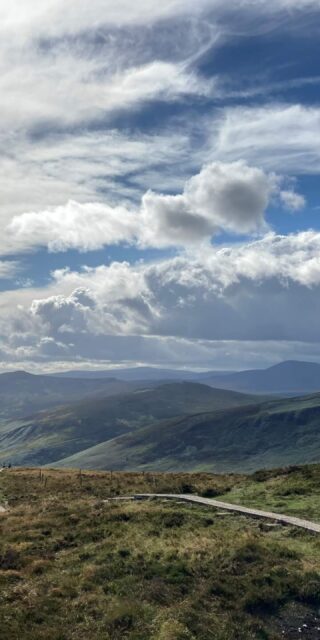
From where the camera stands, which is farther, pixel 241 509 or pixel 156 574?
pixel 241 509

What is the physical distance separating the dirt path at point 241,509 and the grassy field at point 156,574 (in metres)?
0.87

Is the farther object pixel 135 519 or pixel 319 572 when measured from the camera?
pixel 135 519

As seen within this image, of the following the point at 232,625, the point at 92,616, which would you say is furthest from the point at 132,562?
the point at 232,625

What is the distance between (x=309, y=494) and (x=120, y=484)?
71.0 ft

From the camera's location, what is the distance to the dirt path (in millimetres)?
31531

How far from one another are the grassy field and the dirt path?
0.87 m

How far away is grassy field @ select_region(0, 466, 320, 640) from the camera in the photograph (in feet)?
64.9

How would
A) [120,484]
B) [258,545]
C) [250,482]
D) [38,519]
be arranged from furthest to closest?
[120,484] → [250,482] → [38,519] → [258,545]

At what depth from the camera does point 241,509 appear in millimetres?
36969

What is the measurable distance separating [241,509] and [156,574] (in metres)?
13.7

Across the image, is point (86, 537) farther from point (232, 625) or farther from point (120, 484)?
point (120, 484)

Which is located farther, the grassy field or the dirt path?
the dirt path

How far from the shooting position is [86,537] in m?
32.1

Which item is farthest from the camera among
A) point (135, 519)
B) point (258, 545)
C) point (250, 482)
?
point (250, 482)
